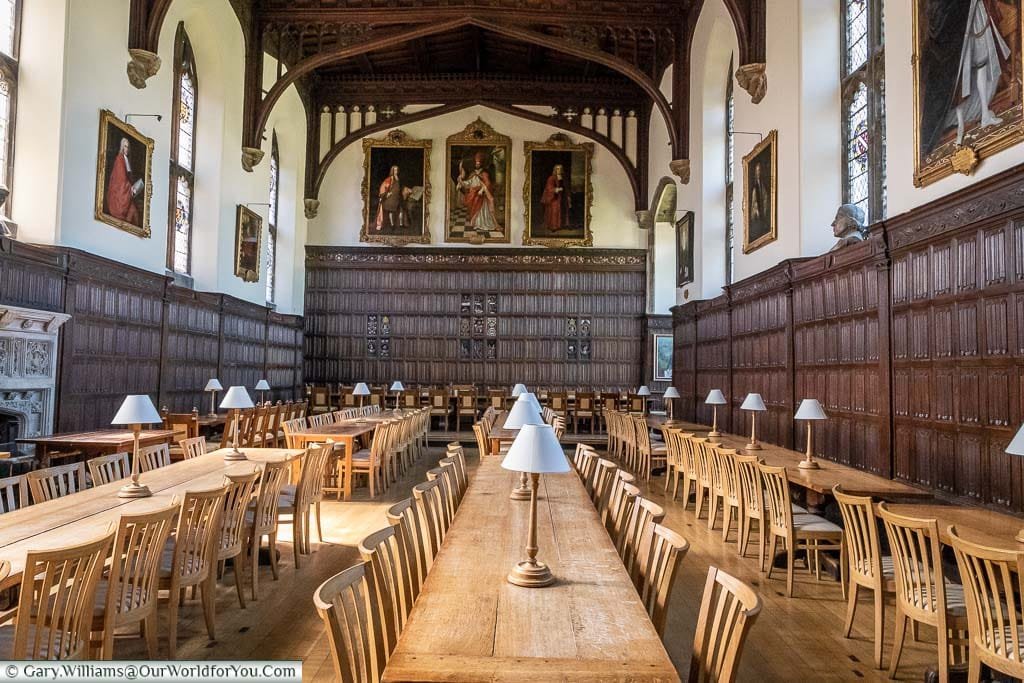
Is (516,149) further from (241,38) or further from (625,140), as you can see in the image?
(241,38)

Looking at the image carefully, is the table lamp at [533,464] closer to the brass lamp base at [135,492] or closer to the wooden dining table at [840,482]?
the brass lamp base at [135,492]

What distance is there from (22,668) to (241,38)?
575 inches

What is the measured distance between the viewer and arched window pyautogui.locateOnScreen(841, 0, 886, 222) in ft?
25.5

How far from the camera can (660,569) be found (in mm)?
2947

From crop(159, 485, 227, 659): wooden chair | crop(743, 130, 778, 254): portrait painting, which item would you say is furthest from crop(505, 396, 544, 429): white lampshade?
crop(743, 130, 778, 254): portrait painting

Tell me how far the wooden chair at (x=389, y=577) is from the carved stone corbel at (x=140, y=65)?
10.1 meters

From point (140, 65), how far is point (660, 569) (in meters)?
10.9

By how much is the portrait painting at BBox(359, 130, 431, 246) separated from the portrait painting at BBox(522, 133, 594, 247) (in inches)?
115

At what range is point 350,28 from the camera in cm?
1512

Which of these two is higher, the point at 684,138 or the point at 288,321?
the point at 684,138

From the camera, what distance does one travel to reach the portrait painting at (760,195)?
956 centimetres

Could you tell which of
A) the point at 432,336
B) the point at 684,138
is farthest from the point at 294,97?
the point at 684,138

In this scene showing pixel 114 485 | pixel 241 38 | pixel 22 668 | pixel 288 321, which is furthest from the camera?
pixel 288 321

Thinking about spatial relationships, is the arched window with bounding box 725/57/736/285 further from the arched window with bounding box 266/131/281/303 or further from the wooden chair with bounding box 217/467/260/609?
the arched window with bounding box 266/131/281/303
